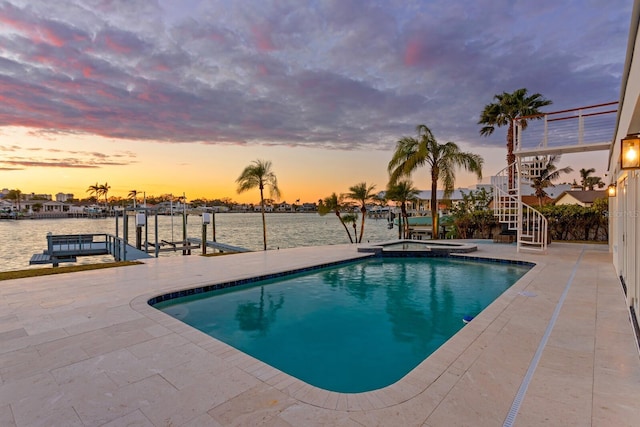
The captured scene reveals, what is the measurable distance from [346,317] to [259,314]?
1.50 m

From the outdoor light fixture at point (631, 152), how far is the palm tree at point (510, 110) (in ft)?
52.3

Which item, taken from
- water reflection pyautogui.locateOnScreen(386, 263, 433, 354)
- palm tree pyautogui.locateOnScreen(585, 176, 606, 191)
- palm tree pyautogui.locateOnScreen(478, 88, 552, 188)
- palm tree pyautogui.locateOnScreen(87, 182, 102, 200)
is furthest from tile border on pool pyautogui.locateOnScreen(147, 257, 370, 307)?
palm tree pyautogui.locateOnScreen(87, 182, 102, 200)

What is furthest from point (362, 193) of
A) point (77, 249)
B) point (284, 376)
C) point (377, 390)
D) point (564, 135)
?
point (377, 390)

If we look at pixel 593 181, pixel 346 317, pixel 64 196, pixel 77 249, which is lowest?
pixel 346 317

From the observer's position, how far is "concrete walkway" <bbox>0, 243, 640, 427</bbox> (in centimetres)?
229

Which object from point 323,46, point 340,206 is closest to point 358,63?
point 323,46

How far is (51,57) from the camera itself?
9414 millimetres

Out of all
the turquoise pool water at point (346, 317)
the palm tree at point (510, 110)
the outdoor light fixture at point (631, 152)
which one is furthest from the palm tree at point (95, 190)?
the outdoor light fixture at point (631, 152)

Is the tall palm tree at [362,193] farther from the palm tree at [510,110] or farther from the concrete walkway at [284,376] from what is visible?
the concrete walkway at [284,376]

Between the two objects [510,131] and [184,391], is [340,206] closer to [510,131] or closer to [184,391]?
[510,131]

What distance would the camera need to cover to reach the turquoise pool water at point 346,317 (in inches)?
153

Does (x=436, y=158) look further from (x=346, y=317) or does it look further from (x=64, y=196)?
(x=64, y=196)

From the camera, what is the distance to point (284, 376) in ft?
9.64

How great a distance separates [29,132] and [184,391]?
1648cm
